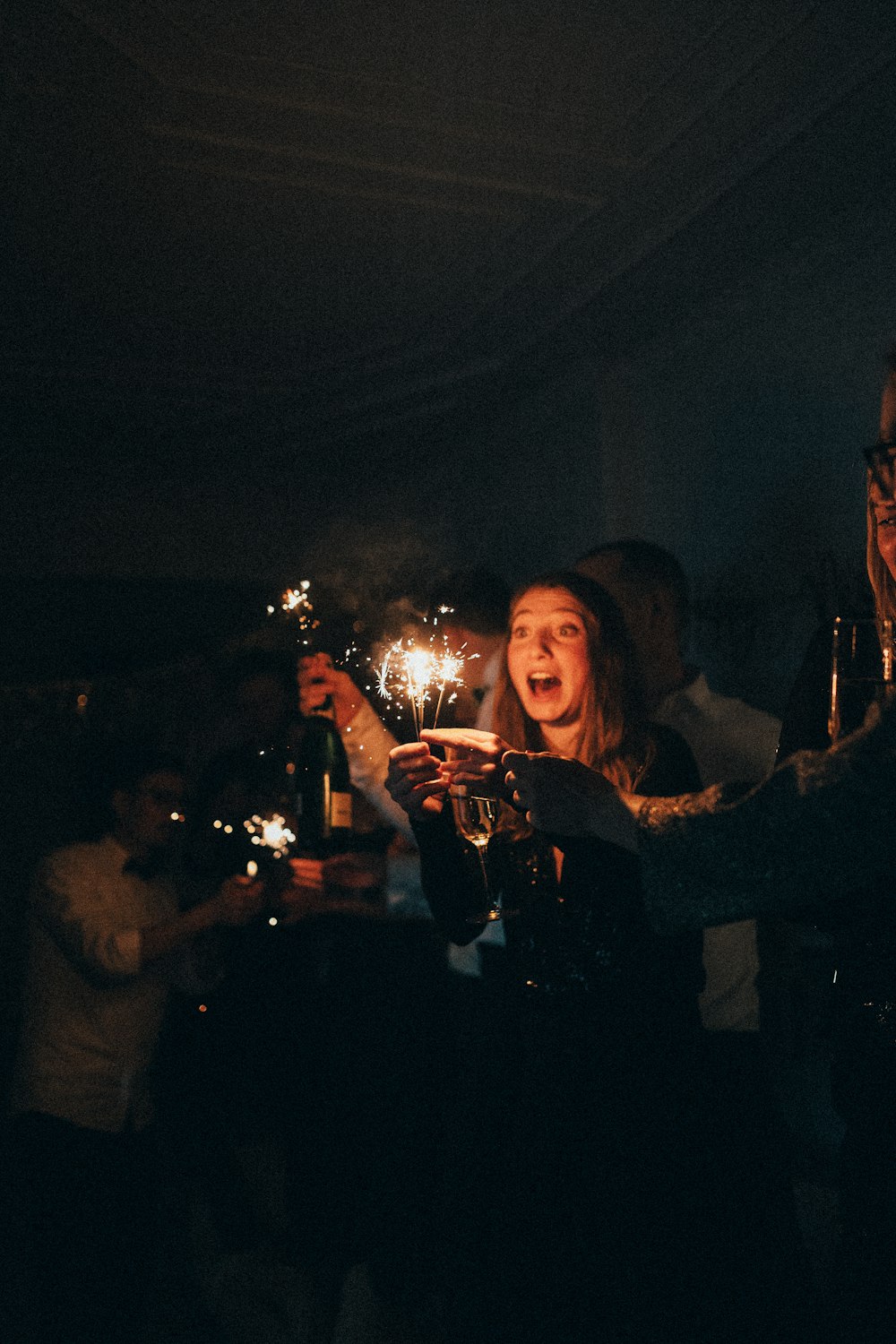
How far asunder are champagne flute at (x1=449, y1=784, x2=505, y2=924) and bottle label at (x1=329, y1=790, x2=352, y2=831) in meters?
1.03

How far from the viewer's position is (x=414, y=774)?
168 cm

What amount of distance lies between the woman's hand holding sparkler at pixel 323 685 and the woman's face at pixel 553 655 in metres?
0.46

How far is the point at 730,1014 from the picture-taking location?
2.52 m

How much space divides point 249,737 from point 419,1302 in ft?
6.57

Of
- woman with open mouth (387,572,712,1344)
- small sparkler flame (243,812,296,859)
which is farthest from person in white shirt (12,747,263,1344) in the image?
woman with open mouth (387,572,712,1344)

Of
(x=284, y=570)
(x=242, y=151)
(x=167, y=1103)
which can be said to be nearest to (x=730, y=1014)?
(x=167, y=1103)

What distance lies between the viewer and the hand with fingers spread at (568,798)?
1418 millimetres

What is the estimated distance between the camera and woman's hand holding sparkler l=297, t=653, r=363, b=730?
2.38 m

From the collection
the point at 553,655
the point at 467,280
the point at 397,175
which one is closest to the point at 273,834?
the point at 553,655

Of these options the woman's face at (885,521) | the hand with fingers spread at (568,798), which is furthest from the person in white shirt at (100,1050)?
the woman's face at (885,521)

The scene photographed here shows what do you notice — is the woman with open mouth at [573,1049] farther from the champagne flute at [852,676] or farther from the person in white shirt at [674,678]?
the person in white shirt at [674,678]

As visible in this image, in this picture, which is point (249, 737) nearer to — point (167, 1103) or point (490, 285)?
point (167, 1103)

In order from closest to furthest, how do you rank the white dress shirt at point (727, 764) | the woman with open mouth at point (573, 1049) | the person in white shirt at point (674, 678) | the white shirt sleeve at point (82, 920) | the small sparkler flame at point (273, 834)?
1. the woman with open mouth at point (573, 1049)
2. the white dress shirt at point (727, 764)
3. the person in white shirt at point (674, 678)
4. the white shirt sleeve at point (82, 920)
5. the small sparkler flame at point (273, 834)

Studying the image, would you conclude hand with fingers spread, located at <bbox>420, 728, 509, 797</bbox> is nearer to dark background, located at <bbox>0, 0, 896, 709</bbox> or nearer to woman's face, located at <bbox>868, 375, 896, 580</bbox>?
woman's face, located at <bbox>868, 375, 896, 580</bbox>
